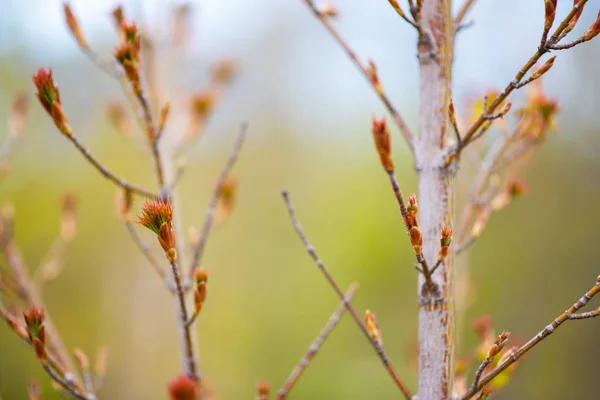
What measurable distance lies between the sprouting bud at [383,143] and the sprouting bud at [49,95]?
1.93 ft

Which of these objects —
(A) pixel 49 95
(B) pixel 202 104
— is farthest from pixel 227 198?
(A) pixel 49 95

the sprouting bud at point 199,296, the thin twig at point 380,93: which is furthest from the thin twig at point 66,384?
the thin twig at point 380,93

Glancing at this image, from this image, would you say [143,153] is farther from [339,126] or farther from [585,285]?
[339,126]

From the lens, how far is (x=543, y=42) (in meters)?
0.78

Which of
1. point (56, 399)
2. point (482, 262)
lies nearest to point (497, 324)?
point (482, 262)

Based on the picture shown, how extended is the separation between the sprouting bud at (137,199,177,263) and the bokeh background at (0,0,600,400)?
5.37 feet

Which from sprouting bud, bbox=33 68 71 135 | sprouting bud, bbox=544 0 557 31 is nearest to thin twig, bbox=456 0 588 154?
sprouting bud, bbox=544 0 557 31

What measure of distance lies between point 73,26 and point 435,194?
38.3 inches

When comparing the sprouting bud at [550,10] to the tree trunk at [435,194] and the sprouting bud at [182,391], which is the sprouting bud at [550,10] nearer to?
the tree trunk at [435,194]

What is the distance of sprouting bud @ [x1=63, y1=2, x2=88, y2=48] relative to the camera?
1338 millimetres

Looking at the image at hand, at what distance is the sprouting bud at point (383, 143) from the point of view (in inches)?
32.1

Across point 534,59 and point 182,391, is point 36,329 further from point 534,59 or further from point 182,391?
point 534,59

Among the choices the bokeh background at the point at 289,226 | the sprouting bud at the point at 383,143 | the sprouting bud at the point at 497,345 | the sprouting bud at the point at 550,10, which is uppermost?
the bokeh background at the point at 289,226

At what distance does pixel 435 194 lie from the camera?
101 centimetres
